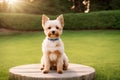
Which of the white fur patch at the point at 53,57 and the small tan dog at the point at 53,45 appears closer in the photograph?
the small tan dog at the point at 53,45

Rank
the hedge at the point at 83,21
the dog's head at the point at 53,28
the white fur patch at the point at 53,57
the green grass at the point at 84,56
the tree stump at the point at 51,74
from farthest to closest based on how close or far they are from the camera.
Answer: the hedge at the point at 83,21 → the green grass at the point at 84,56 → the white fur patch at the point at 53,57 → the tree stump at the point at 51,74 → the dog's head at the point at 53,28

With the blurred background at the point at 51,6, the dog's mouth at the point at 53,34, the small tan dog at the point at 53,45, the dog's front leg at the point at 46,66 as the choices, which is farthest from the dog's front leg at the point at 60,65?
the blurred background at the point at 51,6

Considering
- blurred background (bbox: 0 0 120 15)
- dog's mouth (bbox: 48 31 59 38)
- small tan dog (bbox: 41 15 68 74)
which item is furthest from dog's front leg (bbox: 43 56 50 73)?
blurred background (bbox: 0 0 120 15)

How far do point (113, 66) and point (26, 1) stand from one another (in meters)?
21.8

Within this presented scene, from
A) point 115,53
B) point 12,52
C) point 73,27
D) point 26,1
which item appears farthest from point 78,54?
point 26,1

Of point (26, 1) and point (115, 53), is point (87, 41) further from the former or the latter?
point (26, 1)

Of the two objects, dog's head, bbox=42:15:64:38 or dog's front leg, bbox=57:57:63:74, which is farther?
dog's front leg, bbox=57:57:63:74

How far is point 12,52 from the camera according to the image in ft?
46.0

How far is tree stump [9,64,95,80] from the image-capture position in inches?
276

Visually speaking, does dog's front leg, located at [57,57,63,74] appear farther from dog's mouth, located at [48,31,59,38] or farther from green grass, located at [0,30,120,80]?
green grass, located at [0,30,120,80]

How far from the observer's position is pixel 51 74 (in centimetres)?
718

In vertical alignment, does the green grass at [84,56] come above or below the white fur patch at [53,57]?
below

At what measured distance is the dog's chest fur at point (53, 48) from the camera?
7078mm

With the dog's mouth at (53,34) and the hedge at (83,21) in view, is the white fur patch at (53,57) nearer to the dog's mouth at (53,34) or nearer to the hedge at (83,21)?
the dog's mouth at (53,34)
